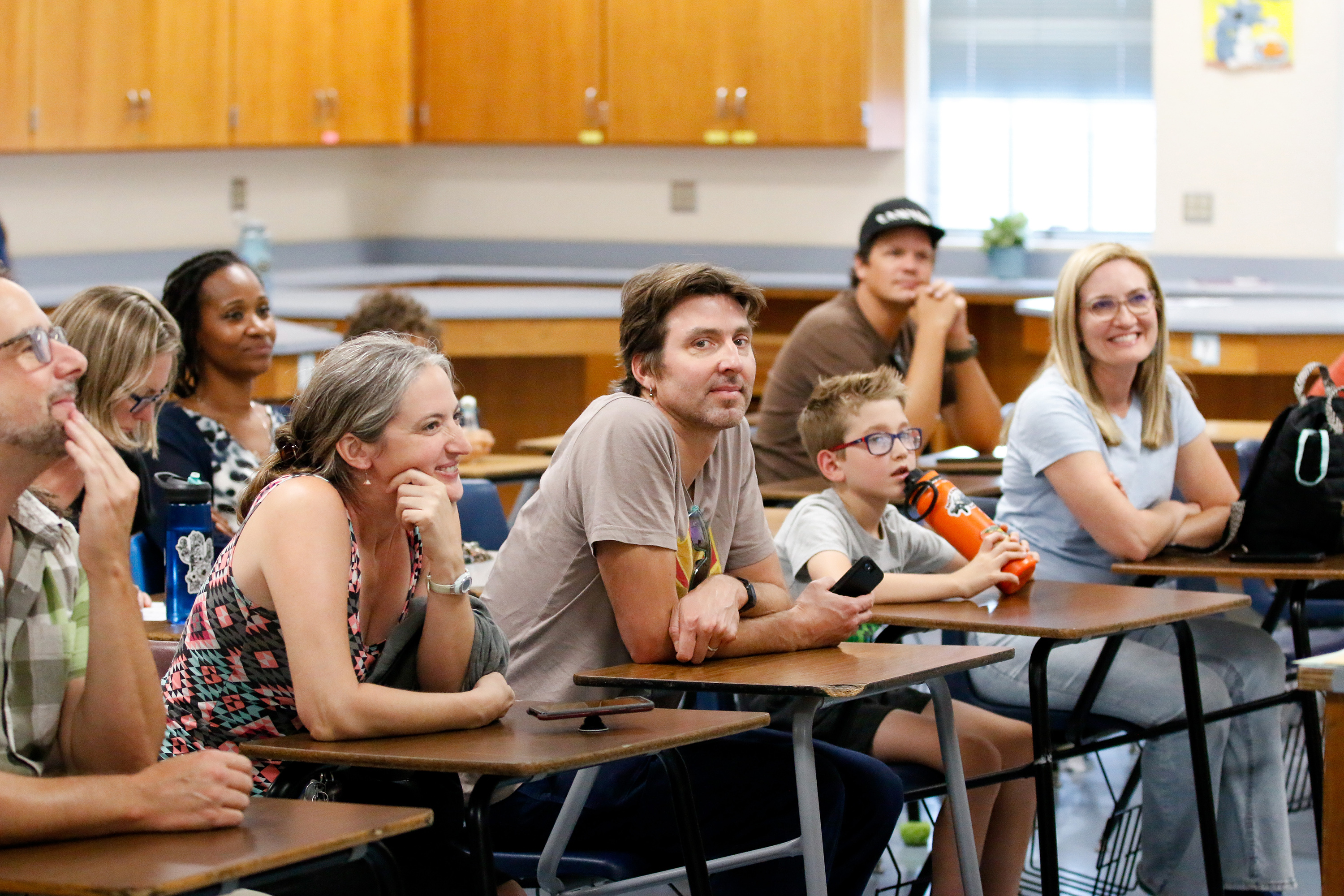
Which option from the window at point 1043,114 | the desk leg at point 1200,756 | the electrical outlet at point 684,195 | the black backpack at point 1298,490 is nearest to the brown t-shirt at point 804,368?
the black backpack at point 1298,490

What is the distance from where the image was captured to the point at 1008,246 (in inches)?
284

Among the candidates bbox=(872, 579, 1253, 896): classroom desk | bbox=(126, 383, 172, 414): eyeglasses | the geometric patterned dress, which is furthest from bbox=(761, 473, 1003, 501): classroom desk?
the geometric patterned dress

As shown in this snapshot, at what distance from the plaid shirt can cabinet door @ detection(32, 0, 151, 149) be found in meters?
4.80

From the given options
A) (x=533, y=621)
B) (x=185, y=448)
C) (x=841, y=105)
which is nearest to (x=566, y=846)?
(x=533, y=621)

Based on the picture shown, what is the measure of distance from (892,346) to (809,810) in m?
2.14

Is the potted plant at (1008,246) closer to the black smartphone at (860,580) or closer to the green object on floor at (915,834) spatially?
the green object on floor at (915,834)

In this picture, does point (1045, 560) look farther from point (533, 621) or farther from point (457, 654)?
point (457, 654)

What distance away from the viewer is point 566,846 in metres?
2.25

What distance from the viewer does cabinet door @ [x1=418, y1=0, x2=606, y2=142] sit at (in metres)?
7.50

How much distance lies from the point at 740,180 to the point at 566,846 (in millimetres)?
5831

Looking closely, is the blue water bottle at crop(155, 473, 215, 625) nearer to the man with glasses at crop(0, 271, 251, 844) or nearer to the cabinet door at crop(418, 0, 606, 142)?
the man with glasses at crop(0, 271, 251, 844)

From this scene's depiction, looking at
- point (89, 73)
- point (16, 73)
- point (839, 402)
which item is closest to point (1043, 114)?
point (89, 73)

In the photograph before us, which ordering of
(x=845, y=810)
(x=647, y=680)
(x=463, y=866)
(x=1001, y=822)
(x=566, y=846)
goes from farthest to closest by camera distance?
(x=1001, y=822), (x=845, y=810), (x=566, y=846), (x=647, y=680), (x=463, y=866)

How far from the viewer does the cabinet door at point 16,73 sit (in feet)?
19.3
